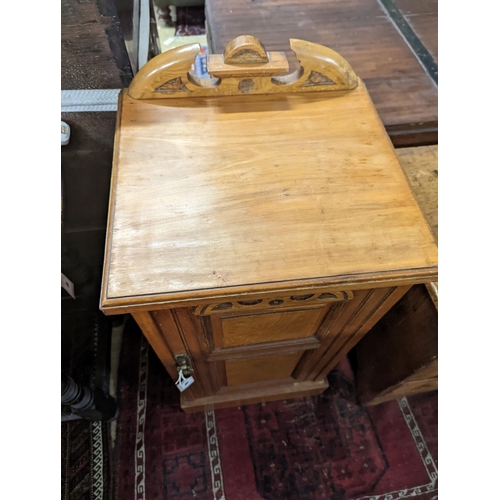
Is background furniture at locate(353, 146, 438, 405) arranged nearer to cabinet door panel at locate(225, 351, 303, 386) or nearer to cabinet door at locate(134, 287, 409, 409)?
cabinet door at locate(134, 287, 409, 409)

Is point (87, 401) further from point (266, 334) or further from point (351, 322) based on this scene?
point (351, 322)

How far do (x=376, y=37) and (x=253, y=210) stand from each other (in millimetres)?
998

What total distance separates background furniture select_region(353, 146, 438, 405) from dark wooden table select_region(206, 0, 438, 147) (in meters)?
0.12

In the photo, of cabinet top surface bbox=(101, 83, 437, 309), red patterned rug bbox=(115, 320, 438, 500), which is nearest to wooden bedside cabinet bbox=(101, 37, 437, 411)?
cabinet top surface bbox=(101, 83, 437, 309)

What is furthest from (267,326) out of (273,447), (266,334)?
(273,447)

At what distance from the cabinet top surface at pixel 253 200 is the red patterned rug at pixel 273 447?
92 centimetres

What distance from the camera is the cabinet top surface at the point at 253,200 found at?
21.0 inches

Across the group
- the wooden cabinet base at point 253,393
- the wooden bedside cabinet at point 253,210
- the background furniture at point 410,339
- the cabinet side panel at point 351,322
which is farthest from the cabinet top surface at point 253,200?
the wooden cabinet base at point 253,393

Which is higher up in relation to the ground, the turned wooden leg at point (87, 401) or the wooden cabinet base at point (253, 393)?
the turned wooden leg at point (87, 401)

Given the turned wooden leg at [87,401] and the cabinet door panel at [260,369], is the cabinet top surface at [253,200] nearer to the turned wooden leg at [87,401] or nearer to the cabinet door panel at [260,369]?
the cabinet door panel at [260,369]

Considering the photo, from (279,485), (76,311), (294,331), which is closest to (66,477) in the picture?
(76,311)

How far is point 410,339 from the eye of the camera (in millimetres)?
999

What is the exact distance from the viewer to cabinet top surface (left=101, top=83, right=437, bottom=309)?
53cm

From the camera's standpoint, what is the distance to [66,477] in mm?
1135
